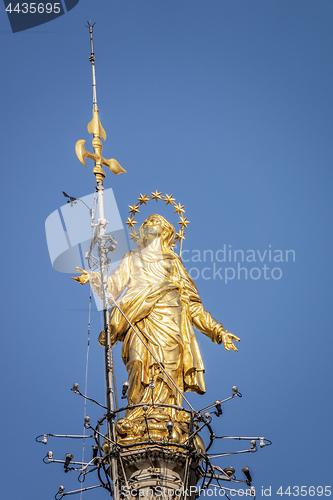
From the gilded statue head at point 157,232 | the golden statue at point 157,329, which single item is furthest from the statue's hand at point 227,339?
the gilded statue head at point 157,232

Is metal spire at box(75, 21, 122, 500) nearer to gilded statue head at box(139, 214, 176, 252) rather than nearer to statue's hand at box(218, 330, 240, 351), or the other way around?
gilded statue head at box(139, 214, 176, 252)

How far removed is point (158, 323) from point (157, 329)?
187 mm

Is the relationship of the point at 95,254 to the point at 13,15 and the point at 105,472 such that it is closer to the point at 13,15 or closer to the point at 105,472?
the point at 105,472

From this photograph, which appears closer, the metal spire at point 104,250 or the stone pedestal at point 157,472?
the metal spire at point 104,250

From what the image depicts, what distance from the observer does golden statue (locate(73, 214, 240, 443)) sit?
86.4ft

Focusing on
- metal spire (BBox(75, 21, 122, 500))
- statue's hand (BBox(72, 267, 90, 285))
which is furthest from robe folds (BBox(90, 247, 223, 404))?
metal spire (BBox(75, 21, 122, 500))

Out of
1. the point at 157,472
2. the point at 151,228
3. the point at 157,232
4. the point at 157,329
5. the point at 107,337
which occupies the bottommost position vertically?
the point at 157,472

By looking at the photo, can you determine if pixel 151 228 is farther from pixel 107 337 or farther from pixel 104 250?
pixel 107 337

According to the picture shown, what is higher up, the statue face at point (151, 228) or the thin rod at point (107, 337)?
the statue face at point (151, 228)

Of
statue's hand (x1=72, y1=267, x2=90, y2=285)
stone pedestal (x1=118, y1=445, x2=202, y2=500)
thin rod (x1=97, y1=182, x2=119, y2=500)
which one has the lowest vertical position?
stone pedestal (x1=118, y1=445, x2=202, y2=500)

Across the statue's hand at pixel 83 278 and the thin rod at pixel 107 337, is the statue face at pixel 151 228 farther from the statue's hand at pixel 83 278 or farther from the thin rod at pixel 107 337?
the statue's hand at pixel 83 278

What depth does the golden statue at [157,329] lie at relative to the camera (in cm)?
2634

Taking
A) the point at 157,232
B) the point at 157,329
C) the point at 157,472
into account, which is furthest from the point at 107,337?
the point at 157,232

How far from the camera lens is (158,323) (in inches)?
1114
